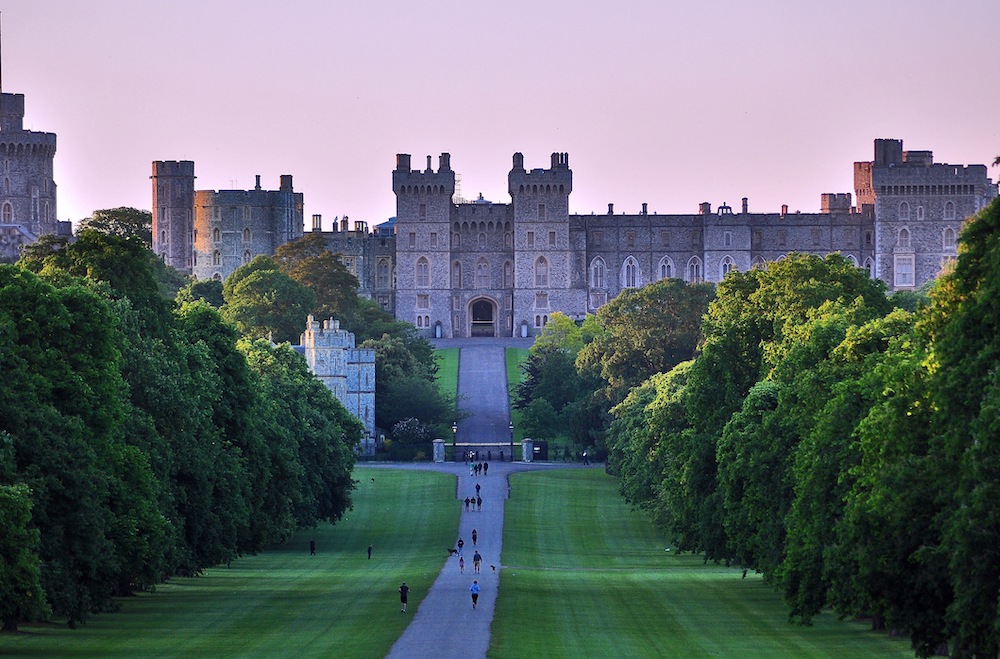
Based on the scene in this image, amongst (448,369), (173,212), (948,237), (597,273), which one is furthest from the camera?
(173,212)

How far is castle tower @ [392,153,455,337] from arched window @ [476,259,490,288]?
1939mm

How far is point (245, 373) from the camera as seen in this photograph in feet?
164

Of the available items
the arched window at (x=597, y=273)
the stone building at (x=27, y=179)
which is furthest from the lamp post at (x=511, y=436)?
the stone building at (x=27, y=179)

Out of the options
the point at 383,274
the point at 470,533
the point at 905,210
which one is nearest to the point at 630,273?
the point at 383,274

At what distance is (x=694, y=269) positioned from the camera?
14412 cm

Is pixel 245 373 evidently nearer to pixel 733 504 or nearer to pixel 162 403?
pixel 162 403

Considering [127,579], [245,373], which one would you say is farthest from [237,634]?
[245,373]

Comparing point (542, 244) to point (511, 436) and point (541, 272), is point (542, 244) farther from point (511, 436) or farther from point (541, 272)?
point (511, 436)

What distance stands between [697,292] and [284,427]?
4362cm

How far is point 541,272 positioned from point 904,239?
22.6 m

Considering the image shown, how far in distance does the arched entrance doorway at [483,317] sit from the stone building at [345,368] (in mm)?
46660

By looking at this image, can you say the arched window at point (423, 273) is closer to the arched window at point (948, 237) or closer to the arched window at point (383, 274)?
the arched window at point (383, 274)

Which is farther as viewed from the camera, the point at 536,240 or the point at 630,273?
the point at 630,273

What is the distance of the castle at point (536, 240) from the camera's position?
13975 cm
